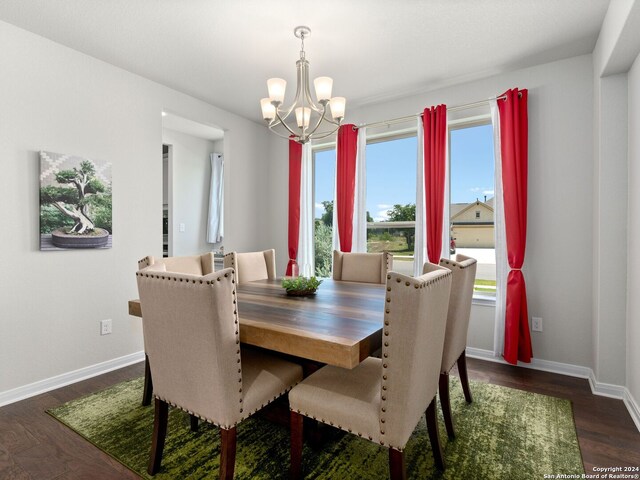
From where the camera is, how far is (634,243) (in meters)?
2.18

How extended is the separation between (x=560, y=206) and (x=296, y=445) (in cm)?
270

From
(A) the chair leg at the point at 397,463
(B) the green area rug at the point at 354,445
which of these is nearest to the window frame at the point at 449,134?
(B) the green area rug at the point at 354,445

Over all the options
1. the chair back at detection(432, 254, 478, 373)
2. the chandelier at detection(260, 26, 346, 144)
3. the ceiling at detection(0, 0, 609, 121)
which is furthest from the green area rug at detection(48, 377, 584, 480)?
the ceiling at detection(0, 0, 609, 121)

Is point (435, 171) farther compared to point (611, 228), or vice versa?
point (435, 171)

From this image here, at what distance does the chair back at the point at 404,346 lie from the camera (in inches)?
46.6

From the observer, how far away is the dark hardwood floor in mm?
1658

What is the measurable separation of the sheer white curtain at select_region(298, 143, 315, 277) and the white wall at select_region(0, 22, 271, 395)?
138cm

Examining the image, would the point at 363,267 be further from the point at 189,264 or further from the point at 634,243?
the point at 634,243

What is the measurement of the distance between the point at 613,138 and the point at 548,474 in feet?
7.09

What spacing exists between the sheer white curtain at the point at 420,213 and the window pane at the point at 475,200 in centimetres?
30

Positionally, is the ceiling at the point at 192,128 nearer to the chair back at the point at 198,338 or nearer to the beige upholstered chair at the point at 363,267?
the beige upholstered chair at the point at 363,267

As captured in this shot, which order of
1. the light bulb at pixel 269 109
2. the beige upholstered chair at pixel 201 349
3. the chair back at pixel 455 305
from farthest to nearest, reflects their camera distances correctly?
the light bulb at pixel 269 109, the chair back at pixel 455 305, the beige upholstered chair at pixel 201 349

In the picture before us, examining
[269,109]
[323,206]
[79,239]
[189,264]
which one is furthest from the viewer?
A: [323,206]

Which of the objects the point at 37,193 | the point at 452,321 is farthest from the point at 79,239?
the point at 452,321
